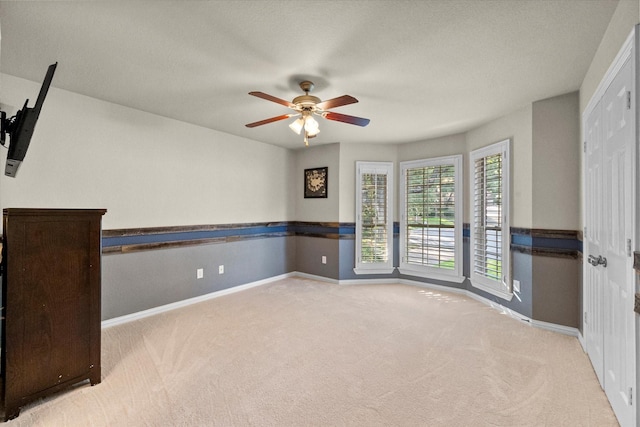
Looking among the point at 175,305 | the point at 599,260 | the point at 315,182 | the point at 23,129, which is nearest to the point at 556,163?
the point at 599,260

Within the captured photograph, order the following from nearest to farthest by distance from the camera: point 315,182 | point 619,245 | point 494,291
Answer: point 619,245
point 494,291
point 315,182

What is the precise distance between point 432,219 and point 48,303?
176 inches

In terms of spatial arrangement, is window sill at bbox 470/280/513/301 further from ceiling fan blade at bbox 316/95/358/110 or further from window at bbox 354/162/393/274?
ceiling fan blade at bbox 316/95/358/110

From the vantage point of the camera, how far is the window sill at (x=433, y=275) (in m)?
4.42

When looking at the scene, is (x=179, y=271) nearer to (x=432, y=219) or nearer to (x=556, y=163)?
(x=432, y=219)

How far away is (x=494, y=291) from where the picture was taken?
3721mm

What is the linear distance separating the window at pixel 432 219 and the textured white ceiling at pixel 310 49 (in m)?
1.41

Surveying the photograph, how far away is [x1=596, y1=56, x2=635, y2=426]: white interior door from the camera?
5.03 ft

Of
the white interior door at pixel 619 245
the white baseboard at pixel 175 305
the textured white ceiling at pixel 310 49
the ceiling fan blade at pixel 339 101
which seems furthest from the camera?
the white baseboard at pixel 175 305

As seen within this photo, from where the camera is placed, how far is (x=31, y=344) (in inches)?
72.9

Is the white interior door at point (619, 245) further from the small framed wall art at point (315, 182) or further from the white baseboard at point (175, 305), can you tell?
the white baseboard at point (175, 305)

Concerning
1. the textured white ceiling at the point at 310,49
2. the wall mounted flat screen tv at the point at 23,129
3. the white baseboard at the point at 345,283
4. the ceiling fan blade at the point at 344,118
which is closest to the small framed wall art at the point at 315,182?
the white baseboard at the point at 345,283

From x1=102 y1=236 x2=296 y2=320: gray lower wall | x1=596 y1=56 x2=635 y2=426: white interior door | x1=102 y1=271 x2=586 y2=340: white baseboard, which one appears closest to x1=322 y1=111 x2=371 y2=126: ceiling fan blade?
x1=596 y1=56 x2=635 y2=426: white interior door

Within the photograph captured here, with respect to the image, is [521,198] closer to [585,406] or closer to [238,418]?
[585,406]
